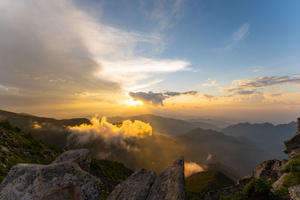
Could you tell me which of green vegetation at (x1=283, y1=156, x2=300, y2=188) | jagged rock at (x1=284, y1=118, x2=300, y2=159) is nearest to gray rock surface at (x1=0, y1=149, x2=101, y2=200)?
green vegetation at (x1=283, y1=156, x2=300, y2=188)

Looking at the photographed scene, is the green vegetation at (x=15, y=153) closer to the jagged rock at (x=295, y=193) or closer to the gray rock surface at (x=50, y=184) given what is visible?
the gray rock surface at (x=50, y=184)

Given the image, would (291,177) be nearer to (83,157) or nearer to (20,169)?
(83,157)

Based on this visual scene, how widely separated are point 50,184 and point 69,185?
1.95 meters

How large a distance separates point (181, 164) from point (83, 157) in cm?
2018

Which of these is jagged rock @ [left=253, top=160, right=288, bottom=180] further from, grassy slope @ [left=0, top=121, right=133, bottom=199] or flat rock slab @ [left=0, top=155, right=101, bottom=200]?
flat rock slab @ [left=0, top=155, right=101, bottom=200]

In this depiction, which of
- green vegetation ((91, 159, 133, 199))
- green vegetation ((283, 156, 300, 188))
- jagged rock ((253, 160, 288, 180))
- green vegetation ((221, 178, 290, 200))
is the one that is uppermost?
green vegetation ((221, 178, 290, 200))

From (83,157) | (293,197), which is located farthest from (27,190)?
(293,197)

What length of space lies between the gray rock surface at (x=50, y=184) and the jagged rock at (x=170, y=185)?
266 inches

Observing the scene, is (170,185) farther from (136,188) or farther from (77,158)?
(77,158)

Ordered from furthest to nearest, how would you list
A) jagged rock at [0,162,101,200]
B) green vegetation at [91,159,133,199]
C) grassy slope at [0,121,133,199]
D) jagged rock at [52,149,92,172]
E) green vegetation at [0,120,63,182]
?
green vegetation at [91,159,133,199]
grassy slope at [0,121,133,199]
jagged rock at [52,149,92,172]
green vegetation at [0,120,63,182]
jagged rock at [0,162,101,200]

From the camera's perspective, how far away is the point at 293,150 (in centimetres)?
3475

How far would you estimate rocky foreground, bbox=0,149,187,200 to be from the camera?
46.0 ft

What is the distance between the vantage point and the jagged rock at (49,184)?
1392cm

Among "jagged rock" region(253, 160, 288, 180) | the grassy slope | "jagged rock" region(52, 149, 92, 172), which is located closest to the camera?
"jagged rock" region(52, 149, 92, 172)
